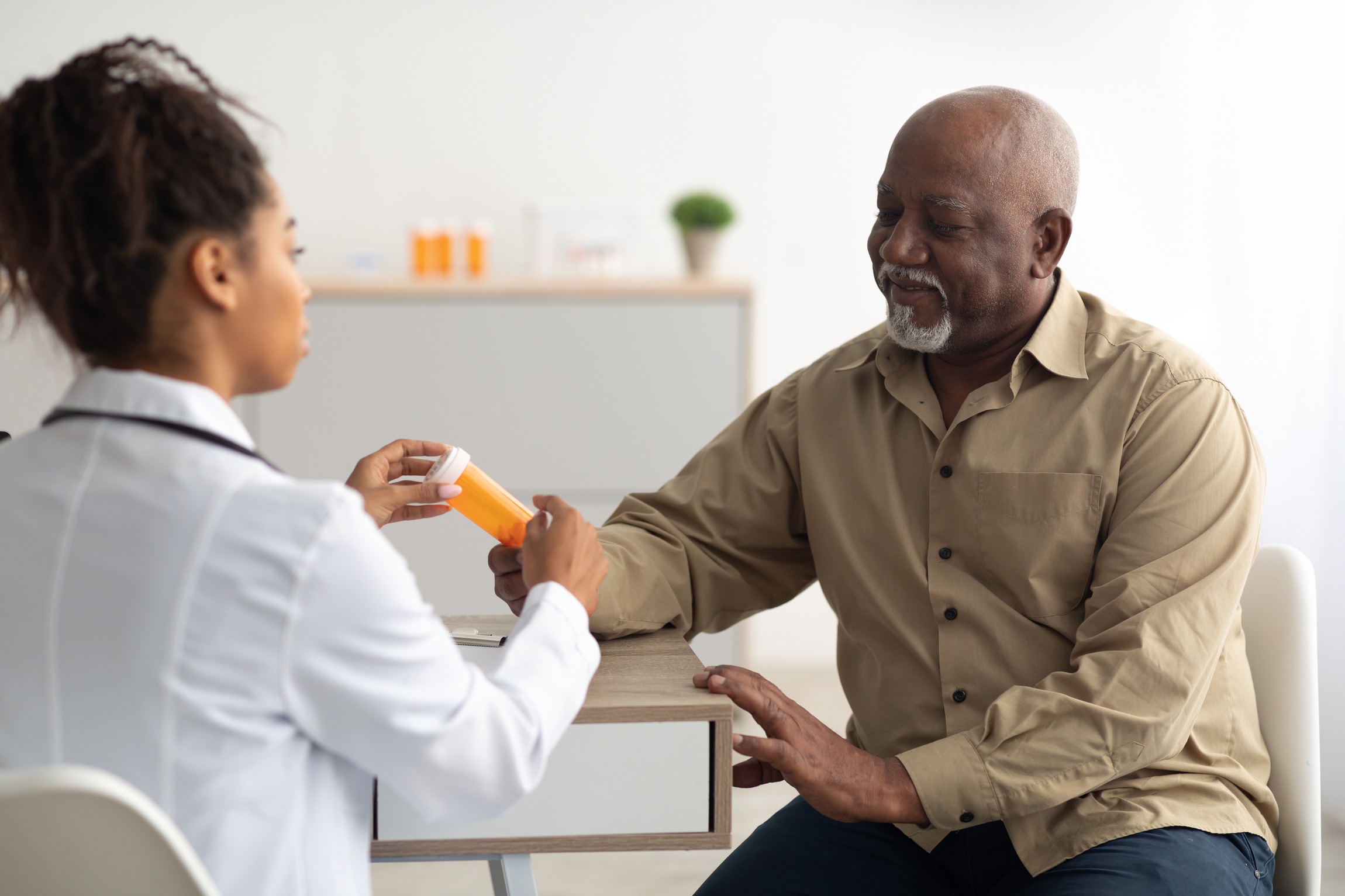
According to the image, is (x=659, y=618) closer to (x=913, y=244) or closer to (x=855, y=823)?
(x=855, y=823)

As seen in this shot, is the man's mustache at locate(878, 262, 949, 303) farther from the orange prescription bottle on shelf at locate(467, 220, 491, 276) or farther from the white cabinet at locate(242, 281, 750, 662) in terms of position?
the orange prescription bottle on shelf at locate(467, 220, 491, 276)

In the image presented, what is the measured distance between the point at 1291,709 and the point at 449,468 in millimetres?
965

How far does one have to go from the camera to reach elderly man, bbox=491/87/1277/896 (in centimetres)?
127

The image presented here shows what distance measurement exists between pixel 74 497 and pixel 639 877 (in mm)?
1939

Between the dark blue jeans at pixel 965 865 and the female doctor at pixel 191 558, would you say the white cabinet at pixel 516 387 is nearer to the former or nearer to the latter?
the dark blue jeans at pixel 965 865

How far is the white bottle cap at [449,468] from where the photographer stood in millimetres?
1293

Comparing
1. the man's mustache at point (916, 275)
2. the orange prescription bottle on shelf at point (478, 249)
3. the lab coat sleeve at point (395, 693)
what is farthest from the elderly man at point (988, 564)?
the orange prescription bottle on shelf at point (478, 249)

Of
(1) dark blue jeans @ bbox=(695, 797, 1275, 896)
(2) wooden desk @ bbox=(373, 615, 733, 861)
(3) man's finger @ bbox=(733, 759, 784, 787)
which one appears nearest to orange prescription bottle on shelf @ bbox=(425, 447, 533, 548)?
(2) wooden desk @ bbox=(373, 615, 733, 861)

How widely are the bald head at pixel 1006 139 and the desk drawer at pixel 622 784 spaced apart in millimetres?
776

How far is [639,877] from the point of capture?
253cm

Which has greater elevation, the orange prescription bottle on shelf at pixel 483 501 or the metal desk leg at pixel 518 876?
the orange prescription bottle on shelf at pixel 483 501

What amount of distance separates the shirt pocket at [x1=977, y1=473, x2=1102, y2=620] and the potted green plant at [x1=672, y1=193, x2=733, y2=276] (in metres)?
2.22

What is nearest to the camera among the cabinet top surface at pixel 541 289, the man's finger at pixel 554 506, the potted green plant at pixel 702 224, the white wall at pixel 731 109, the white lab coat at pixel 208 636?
the white lab coat at pixel 208 636

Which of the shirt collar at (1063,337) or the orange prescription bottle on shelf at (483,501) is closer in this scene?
the orange prescription bottle on shelf at (483,501)
